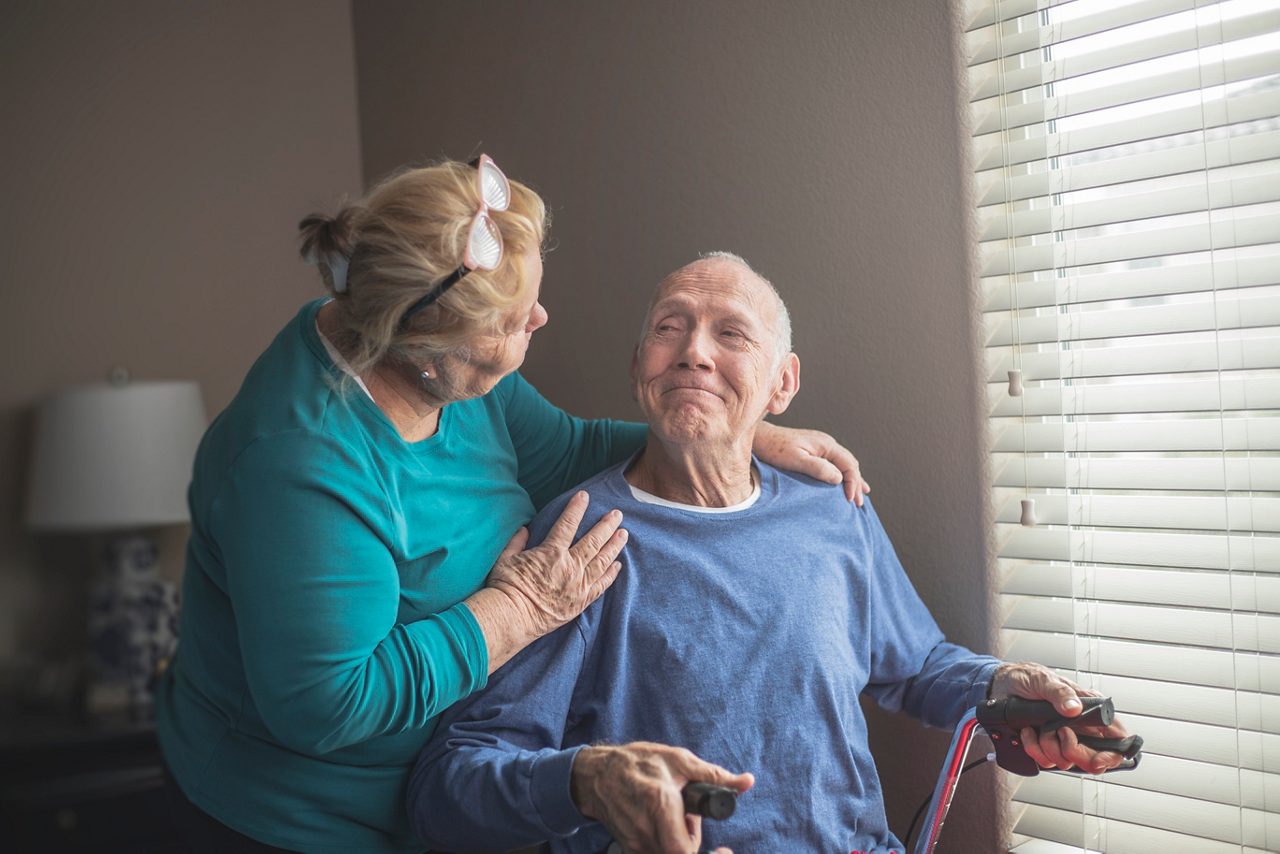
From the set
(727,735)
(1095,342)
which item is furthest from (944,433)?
(727,735)

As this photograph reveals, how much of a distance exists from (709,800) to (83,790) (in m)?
1.85

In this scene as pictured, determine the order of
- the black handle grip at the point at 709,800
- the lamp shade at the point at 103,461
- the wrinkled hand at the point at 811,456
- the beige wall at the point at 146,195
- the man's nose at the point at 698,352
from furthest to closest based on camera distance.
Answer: the beige wall at the point at 146,195 → the lamp shade at the point at 103,461 → the wrinkled hand at the point at 811,456 → the man's nose at the point at 698,352 → the black handle grip at the point at 709,800

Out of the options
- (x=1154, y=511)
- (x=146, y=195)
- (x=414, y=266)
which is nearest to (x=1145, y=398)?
(x=1154, y=511)

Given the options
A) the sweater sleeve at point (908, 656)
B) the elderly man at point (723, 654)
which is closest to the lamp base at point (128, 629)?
the elderly man at point (723, 654)

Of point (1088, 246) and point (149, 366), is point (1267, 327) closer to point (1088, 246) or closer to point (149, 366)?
point (1088, 246)

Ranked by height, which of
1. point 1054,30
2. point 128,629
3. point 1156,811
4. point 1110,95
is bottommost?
point 1156,811

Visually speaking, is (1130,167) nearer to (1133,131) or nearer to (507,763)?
(1133,131)

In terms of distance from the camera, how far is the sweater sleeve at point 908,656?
4.99 feet

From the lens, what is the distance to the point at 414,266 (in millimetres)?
1229

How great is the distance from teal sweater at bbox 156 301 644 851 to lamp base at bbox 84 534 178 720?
43.1 inches

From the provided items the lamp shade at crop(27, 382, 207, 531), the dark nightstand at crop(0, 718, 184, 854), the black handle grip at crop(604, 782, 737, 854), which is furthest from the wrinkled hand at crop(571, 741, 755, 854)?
the lamp shade at crop(27, 382, 207, 531)

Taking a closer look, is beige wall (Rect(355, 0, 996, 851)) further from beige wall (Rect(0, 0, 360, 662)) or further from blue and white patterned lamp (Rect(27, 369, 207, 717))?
blue and white patterned lamp (Rect(27, 369, 207, 717))

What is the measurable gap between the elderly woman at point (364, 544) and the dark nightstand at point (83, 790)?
37.3 inches

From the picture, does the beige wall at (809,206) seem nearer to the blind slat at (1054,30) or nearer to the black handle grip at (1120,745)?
the blind slat at (1054,30)
